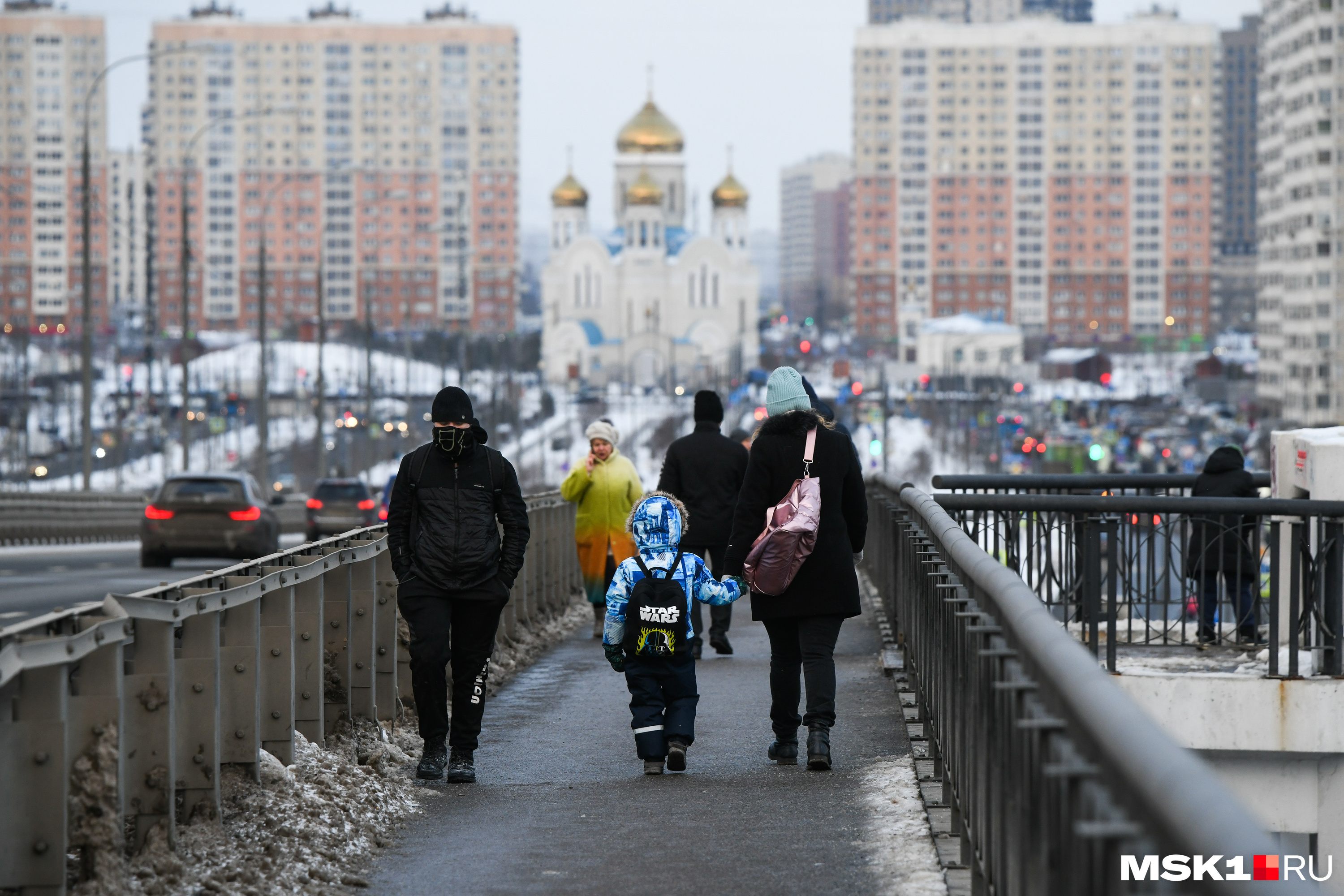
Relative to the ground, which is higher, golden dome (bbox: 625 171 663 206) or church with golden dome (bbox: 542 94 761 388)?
golden dome (bbox: 625 171 663 206)

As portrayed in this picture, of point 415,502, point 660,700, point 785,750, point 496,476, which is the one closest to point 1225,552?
point 785,750

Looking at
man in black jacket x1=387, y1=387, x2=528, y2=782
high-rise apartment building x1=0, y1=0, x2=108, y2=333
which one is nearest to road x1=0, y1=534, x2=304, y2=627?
man in black jacket x1=387, y1=387, x2=528, y2=782

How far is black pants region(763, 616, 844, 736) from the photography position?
28.2ft

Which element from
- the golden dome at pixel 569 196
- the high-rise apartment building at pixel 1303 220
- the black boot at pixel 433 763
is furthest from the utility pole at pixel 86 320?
the golden dome at pixel 569 196

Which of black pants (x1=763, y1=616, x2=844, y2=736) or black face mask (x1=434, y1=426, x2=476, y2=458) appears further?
black pants (x1=763, y1=616, x2=844, y2=736)

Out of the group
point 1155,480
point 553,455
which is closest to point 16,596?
point 1155,480

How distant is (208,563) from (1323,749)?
20989 mm

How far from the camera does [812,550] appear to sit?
853 cm

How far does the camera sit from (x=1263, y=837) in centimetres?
269

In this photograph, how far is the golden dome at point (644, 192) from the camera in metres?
158

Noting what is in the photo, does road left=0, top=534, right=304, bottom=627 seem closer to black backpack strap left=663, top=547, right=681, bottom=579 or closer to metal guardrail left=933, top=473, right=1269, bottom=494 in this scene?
metal guardrail left=933, top=473, right=1269, bottom=494

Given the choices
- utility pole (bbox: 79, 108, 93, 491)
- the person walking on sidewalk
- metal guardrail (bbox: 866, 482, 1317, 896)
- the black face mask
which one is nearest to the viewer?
metal guardrail (bbox: 866, 482, 1317, 896)

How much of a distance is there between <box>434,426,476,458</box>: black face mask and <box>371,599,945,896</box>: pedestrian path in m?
1.53

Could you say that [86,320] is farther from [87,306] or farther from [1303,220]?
[1303,220]
